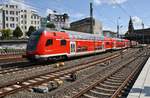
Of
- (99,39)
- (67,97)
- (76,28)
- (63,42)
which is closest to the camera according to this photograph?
(67,97)

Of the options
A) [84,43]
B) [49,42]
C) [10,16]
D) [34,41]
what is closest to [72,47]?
[84,43]

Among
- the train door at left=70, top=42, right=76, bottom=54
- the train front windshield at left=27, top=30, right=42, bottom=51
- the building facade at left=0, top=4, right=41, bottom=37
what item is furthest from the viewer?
the building facade at left=0, top=4, right=41, bottom=37

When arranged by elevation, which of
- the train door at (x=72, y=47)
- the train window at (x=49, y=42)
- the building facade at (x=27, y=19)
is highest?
the building facade at (x=27, y=19)

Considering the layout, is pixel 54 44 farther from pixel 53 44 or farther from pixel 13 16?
pixel 13 16

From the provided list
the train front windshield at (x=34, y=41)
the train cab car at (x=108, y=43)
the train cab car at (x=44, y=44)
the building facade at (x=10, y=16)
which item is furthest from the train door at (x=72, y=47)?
the building facade at (x=10, y=16)

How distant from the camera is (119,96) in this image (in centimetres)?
1049

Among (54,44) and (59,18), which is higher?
(59,18)

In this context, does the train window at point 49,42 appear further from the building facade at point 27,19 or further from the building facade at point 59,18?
the building facade at point 59,18

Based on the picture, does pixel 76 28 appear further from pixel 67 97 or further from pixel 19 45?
pixel 67 97

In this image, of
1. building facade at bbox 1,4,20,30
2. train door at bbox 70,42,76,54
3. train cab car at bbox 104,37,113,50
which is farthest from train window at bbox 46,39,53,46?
building facade at bbox 1,4,20,30

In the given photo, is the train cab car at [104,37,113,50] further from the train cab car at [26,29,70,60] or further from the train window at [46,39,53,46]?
the train window at [46,39,53,46]

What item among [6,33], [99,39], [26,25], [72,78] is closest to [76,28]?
[26,25]

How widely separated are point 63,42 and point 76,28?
11568 cm

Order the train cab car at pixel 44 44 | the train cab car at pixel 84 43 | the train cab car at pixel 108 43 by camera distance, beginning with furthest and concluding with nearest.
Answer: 1. the train cab car at pixel 108 43
2. the train cab car at pixel 84 43
3. the train cab car at pixel 44 44
